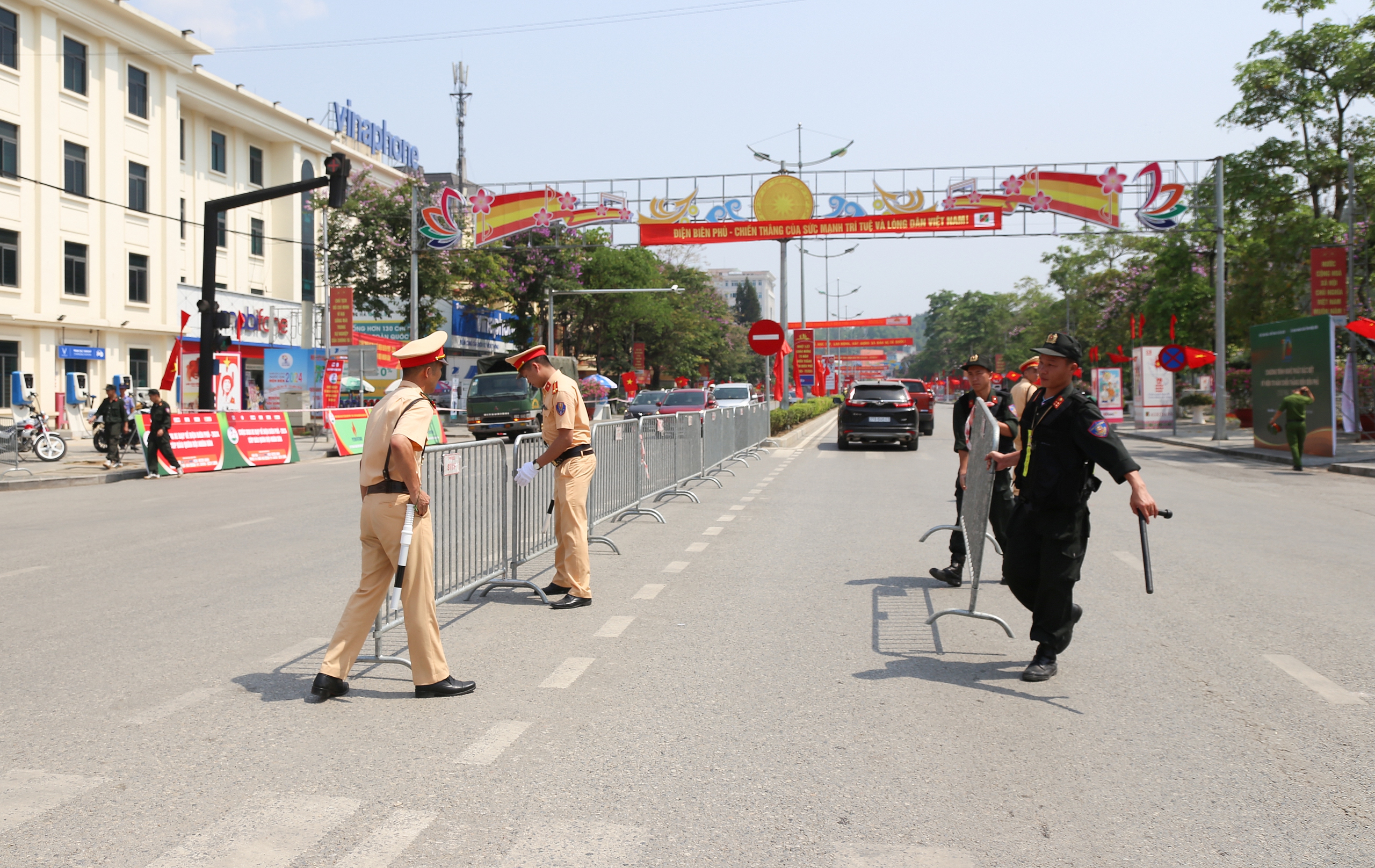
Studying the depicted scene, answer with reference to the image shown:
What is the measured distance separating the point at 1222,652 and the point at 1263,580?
2.81 m

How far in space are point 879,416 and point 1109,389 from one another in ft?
60.6

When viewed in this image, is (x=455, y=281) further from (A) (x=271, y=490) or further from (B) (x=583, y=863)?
(B) (x=583, y=863)

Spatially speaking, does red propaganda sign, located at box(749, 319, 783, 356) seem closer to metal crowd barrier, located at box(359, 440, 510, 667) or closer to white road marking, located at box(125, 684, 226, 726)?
metal crowd barrier, located at box(359, 440, 510, 667)

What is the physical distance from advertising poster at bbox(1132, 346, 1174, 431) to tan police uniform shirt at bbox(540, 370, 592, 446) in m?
35.0

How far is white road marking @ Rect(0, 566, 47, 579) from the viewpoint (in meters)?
8.94

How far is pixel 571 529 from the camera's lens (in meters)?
7.50

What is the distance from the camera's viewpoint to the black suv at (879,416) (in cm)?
2692

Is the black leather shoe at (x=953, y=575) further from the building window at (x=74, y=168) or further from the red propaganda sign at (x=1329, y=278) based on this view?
the building window at (x=74, y=168)

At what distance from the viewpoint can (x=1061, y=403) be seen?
18.5 feet

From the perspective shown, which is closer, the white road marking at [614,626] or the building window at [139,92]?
the white road marking at [614,626]

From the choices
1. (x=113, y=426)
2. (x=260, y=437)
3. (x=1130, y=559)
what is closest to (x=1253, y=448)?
(x=1130, y=559)

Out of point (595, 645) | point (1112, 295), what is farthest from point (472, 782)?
point (1112, 295)

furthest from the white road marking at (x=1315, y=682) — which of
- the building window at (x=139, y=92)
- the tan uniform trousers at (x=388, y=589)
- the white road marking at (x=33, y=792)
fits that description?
the building window at (x=139, y=92)

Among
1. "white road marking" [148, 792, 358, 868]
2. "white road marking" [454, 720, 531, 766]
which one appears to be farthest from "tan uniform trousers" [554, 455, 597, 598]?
"white road marking" [148, 792, 358, 868]
